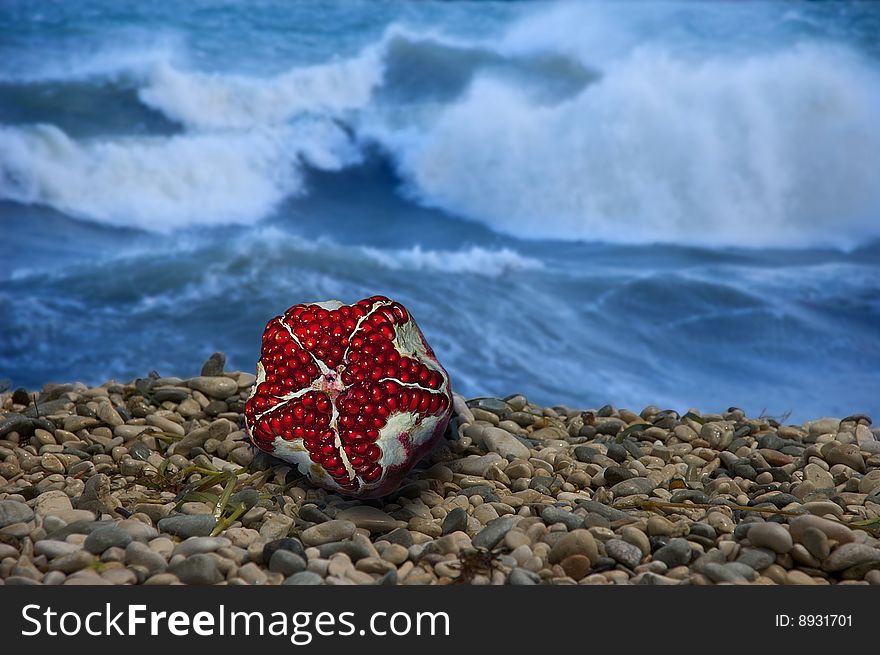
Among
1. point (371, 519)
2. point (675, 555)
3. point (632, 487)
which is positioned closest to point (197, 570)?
point (371, 519)

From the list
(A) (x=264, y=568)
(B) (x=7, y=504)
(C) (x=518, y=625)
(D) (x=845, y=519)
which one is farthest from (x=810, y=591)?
(B) (x=7, y=504)

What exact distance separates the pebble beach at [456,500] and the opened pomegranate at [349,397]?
0.50ft

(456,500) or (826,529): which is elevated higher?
(456,500)

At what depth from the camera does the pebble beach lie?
275 centimetres

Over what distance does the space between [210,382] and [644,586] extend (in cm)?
215

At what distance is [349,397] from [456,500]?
0.48 m

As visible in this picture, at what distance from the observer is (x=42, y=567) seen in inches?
109

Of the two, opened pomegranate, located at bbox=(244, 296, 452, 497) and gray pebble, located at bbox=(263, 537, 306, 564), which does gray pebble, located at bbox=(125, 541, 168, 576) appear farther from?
opened pomegranate, located at bbox=(244, 296, 452, 497)

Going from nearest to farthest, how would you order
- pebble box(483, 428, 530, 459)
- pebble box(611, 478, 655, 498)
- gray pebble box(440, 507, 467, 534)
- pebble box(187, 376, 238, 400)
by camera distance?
gray pebble box(440, 507, 467, 534) → pebble box(611, 478, 655, 498) → pebble box(483, 428, 530, 459) → pebble box(187, 376, 238, 400)

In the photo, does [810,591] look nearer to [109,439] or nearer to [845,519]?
[845,519]

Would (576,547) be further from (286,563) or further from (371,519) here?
(286,563)

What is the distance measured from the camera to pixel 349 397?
3174 mm

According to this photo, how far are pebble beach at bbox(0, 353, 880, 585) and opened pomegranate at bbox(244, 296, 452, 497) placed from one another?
152 mm

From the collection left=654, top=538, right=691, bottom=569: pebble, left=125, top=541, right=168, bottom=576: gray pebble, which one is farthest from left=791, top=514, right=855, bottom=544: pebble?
left=125, top=541, right=168, bottom=576: gray pebble
